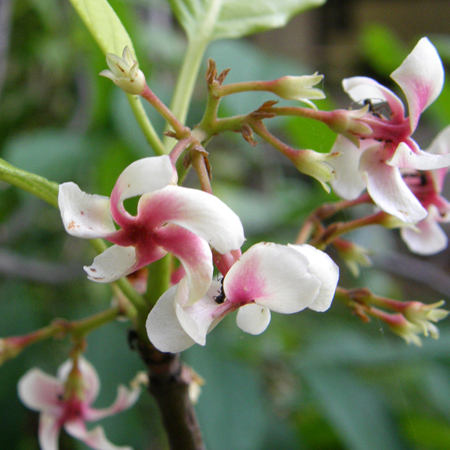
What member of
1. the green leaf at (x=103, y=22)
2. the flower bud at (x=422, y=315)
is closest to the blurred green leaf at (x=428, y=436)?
the flower bud at (x=422, y=315)

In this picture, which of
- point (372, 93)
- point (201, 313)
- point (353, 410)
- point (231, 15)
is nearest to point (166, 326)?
point (201, 313)

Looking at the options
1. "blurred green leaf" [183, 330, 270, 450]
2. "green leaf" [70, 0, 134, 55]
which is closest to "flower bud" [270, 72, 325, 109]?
"green leaf" [70, 0, 134, 55]

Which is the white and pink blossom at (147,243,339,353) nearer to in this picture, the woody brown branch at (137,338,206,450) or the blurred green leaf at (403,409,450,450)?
the woody brown branch at (137,338,206,450)

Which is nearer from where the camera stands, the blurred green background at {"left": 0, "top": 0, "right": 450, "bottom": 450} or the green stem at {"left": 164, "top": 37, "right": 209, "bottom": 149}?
the green stem at {"left": 164, "top": 37, "right": 209, "bottom": 149}

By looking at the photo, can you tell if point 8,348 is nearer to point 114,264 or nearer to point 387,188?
point 114,264

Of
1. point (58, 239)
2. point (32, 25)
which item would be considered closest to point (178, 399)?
point (58, 239)

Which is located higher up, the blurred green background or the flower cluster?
the flower cluster

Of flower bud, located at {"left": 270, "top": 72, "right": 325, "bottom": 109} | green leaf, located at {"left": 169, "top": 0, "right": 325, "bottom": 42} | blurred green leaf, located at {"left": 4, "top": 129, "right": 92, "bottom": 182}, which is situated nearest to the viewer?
flower bud, located at {"left": 270, "top": 72, "right": 325, "bottom": 109}
